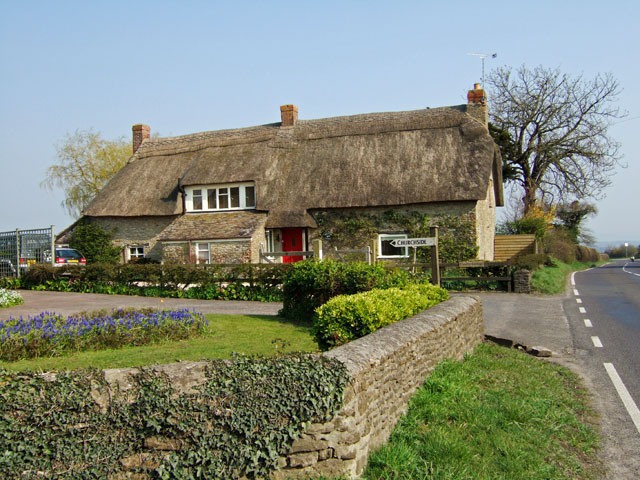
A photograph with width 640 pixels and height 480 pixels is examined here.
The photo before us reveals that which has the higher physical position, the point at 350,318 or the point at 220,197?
the point at 220,197

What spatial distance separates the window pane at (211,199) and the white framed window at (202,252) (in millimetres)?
2894

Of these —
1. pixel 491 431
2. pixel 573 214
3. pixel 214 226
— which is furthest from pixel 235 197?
pixel 573 214

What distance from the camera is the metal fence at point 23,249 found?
67.8ft

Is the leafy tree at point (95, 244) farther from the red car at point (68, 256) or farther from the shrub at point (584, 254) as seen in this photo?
the shrub at point (584, 254)

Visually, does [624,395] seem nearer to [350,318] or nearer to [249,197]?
[350,318]

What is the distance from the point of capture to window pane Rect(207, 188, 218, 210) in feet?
94.7

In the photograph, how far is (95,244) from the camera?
97.8 feet

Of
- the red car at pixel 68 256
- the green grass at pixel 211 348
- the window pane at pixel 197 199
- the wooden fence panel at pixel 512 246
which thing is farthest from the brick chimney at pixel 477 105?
the green grass at pixel 211 348

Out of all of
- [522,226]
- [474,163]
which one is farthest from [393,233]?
[522,226]

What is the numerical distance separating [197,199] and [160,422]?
2625 centimetres

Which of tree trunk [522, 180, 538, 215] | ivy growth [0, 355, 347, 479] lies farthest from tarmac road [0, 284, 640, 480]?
tree trunk [522, 180, 538, 215]

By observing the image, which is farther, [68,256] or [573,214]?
[573,214]

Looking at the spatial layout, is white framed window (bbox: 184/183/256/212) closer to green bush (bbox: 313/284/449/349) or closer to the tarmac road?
the tarmac road

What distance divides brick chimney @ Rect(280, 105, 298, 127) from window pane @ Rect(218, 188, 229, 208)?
515cm
